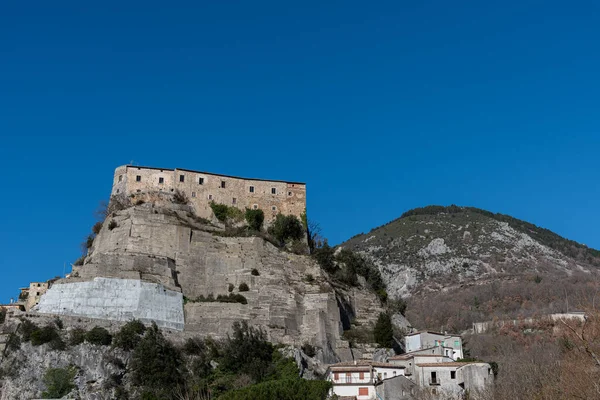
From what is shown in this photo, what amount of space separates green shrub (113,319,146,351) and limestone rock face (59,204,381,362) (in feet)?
11.5

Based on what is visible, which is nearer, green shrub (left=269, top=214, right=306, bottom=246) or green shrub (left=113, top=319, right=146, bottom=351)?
green shrub (left=113, top=319, right=146, bottom=351)

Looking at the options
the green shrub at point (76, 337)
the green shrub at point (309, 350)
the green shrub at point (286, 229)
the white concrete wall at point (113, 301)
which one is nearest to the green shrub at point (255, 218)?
the green shrub at point (286, 229)

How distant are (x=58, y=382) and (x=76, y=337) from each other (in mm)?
3067

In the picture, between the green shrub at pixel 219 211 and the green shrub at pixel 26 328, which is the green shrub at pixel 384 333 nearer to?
the green shrub at pixel 219 211

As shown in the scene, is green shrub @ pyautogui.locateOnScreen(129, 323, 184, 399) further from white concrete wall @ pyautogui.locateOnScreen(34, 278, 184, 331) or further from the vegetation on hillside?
the vegetation on hillside

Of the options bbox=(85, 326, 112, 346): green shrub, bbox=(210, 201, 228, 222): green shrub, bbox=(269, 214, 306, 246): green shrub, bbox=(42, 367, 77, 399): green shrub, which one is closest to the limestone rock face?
bbox=(210, 201, 228, 222): green shrub

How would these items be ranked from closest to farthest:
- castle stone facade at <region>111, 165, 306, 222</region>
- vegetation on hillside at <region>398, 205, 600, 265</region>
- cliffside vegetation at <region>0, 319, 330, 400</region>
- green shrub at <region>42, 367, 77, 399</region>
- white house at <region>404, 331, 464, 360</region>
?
green shrub at <region>42, 367, 77, 399</region>, cliffside vegetation at <region>0, 319, 330, 400</region>, white house at <region>404, 331, 464, 360</region>, castle stone facade at <region>111, 165, 306, 222</region>, vegetation on hillside at <region>398, 205, 600, 265</region>

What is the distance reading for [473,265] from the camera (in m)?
117

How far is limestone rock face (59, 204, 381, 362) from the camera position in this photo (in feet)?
161

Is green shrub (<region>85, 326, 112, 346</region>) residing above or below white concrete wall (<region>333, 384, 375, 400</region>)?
above

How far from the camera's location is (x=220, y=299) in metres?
51.0

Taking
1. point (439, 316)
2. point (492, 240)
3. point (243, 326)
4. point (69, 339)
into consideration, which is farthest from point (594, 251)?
point (69, 339)

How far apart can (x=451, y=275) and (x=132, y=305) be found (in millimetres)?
77555

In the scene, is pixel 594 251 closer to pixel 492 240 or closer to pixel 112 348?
pixel 492 240
